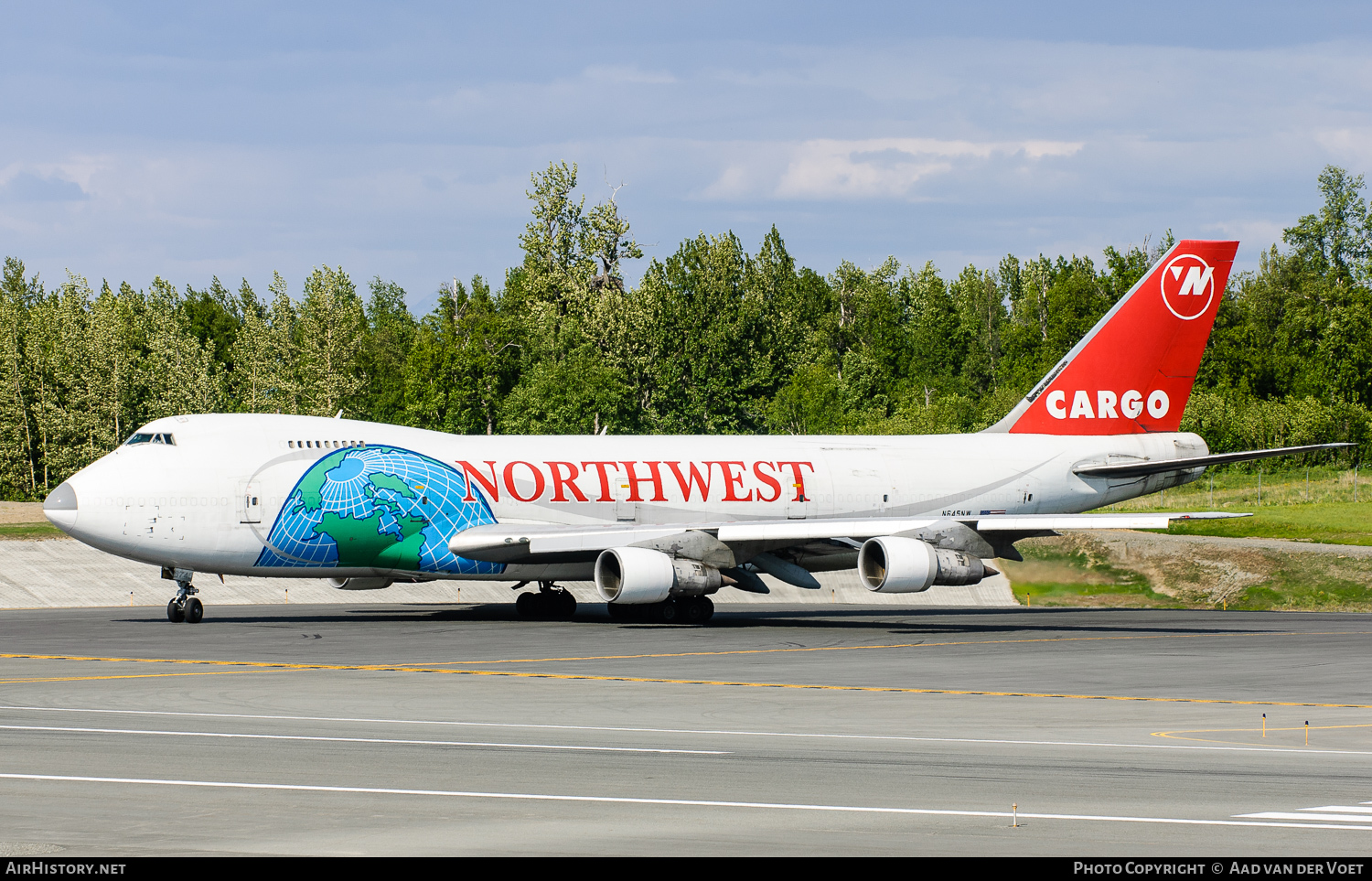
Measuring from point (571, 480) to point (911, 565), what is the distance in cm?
927

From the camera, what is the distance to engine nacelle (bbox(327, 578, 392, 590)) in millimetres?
36750

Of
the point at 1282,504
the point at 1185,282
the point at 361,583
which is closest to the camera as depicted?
the point at 361,583

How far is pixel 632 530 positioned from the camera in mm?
34969

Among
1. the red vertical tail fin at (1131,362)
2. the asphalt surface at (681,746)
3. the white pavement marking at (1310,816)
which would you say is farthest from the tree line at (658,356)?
the white pavement marking at (1310,816)

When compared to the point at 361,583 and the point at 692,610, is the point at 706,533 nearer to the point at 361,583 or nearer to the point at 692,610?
the point at 692,610

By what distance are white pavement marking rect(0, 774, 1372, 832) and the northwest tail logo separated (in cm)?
3419

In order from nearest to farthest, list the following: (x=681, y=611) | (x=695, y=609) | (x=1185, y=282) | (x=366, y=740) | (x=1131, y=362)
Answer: (x=366, y=740)
(x=681, y=611)
(x=695, y=609)
(x=1185, y=282)
(x=1131, y=362)

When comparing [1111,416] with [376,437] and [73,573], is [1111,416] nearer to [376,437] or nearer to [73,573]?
[376,437]

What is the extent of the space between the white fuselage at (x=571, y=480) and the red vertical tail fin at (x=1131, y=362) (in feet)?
2.13

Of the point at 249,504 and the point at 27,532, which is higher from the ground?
the point at 249,504

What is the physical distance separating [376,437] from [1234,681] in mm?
21068

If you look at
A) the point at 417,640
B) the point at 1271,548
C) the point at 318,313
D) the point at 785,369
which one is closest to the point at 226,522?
the point at 417,640

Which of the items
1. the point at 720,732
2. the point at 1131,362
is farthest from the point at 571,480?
the point at 720,732

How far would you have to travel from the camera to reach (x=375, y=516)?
34.8 m
